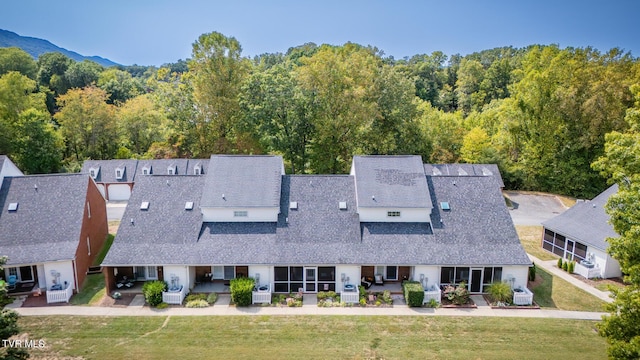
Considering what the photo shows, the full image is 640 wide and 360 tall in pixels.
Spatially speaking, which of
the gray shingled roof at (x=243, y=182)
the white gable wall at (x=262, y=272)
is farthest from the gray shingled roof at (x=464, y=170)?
the white gable wall at (x=262, y=272)

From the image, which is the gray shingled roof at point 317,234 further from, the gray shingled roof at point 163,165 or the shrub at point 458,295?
the gray shingled roof at point 163,165

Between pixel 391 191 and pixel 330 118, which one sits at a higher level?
pixel 330 118

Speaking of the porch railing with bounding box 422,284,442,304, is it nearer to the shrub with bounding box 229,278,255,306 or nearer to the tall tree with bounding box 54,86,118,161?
the shrub with bounding box 229,278,255,306

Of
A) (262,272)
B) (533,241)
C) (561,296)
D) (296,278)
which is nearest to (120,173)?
(262,272)

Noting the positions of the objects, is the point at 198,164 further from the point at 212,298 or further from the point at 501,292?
the point at 501,292

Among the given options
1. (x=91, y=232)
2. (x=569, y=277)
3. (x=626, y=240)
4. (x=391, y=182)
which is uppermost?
(x=391, y=182)

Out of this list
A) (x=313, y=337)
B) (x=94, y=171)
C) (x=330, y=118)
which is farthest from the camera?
(x=94, y=171)
